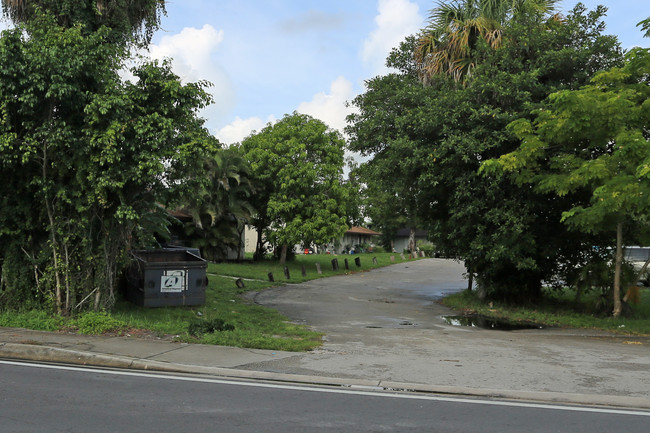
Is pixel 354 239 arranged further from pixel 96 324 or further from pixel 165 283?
pixel 96 324

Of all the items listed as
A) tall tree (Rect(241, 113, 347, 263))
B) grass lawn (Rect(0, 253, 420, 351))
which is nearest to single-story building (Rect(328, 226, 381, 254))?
tall tree (Rect(241, 113, 347, 263))

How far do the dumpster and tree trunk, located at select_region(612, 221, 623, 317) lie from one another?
10906mm

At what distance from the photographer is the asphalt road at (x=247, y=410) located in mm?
5652

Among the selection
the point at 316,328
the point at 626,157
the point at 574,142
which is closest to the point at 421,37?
the point at 574,142

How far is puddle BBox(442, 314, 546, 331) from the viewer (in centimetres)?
1504

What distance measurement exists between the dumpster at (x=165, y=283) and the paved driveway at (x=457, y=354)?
2866mm

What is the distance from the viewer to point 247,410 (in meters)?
6.25

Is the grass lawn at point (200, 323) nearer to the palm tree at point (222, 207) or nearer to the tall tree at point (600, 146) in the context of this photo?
the tall tree at point (600, 146)

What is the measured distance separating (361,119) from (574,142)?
899 centimetres

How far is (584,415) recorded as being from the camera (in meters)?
6.33

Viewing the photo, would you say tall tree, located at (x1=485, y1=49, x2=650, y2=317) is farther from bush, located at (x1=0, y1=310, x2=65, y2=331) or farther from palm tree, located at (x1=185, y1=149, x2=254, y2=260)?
palm tree, located at (x1=185, y1=149, x2=254, y2=260)

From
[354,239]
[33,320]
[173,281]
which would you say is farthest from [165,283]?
[354,239]

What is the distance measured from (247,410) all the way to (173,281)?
8819 millimetres

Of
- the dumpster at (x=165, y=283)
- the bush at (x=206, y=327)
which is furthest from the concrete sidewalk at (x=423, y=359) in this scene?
the dumpster at (x=165, y=283)
